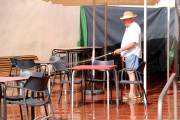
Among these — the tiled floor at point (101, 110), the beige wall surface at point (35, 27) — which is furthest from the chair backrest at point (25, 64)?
the beige wall surface at point (35, 27)

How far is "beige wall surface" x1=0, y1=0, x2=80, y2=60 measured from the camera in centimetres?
902

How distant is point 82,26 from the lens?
1013 cm

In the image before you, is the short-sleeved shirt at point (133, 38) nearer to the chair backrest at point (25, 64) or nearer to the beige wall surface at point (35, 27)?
the chair backrest at point (25, 64)

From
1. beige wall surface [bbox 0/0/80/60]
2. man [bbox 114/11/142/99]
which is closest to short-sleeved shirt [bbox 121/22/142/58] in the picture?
man [bbox 114/11/142/99]

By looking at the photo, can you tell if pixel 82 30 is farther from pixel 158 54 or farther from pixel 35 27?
pixel 158 54

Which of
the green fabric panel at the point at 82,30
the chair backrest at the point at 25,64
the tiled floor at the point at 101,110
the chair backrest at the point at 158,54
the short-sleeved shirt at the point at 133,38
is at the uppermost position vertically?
the green fabric panel at the point at 82,30

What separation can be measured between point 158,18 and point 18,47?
4.83 m

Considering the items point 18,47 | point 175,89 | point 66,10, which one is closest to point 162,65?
point 66,10

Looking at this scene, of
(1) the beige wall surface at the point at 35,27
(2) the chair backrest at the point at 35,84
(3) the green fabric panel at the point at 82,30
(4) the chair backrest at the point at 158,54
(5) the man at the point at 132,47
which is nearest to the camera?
(2) the chair backrest at the point at 35,84

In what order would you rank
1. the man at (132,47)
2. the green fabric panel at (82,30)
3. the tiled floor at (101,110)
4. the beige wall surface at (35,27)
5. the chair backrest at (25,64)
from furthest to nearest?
the green fabric panel at (82,30)
the beige wall surface at (35,27)
the chair backrest at (25,64)
the man at (132,47)
the tiled floor at (101,110)

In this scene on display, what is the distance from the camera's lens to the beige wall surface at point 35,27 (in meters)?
9.02

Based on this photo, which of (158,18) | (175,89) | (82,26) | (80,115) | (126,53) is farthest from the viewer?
(82,26)

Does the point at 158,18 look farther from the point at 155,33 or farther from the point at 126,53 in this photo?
the point at 126,53

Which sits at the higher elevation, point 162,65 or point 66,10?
point 66,10
